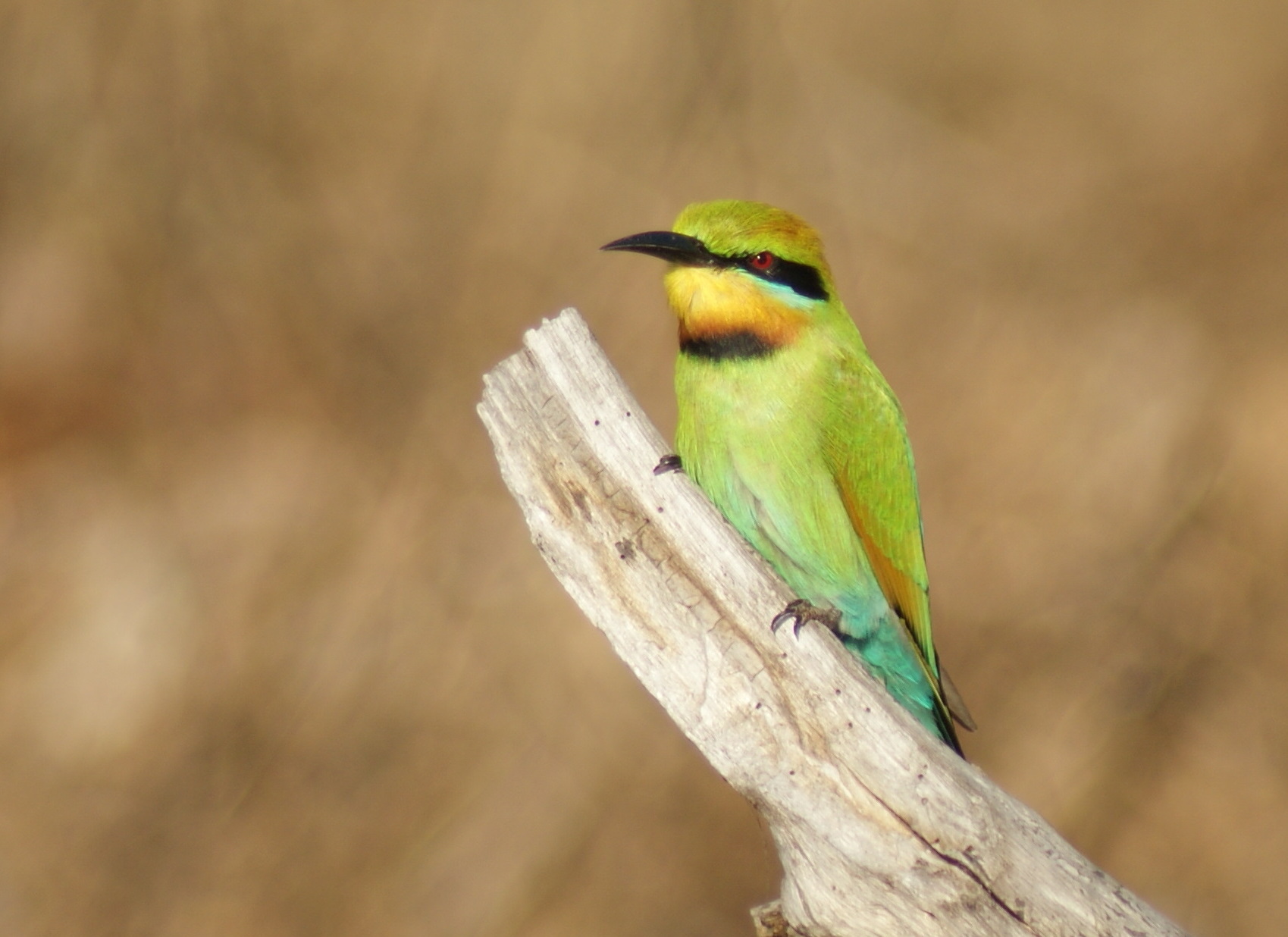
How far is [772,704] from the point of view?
6.54ft

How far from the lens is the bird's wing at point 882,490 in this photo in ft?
8.66

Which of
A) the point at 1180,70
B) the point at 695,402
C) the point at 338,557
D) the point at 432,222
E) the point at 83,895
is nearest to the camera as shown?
the point at 695,402

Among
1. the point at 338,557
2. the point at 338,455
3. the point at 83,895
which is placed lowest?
the point at 83,895

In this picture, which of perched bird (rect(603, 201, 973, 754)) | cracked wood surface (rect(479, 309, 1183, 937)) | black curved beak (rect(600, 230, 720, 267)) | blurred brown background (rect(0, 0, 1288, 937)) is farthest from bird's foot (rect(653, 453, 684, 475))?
blurred brown background (rect(0, 0, 1288, 937))

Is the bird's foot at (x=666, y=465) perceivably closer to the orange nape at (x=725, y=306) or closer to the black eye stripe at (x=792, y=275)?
the orange nape at (x=725, y=306)

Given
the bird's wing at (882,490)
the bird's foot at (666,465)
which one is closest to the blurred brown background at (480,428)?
the bird's wing at (882,490)

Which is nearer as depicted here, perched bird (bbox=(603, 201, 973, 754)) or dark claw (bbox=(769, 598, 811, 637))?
dark claw (bbox=(769, 598, 811, 637))

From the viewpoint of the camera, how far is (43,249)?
16.0 ft

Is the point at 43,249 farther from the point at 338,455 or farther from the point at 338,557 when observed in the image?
the point at 338,557

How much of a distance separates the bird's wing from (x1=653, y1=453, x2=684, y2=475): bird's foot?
496 millimetres

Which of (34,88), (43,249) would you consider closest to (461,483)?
(43,249)

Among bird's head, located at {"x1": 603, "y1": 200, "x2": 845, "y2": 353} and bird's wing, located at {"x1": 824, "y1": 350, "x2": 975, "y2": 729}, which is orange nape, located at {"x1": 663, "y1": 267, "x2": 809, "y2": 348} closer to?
bird's head, located at {"x1": 603, "y1": 200, "x2": 845, "y2": 353}

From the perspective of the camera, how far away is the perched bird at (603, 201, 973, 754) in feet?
8.20

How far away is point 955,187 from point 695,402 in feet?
10.3
